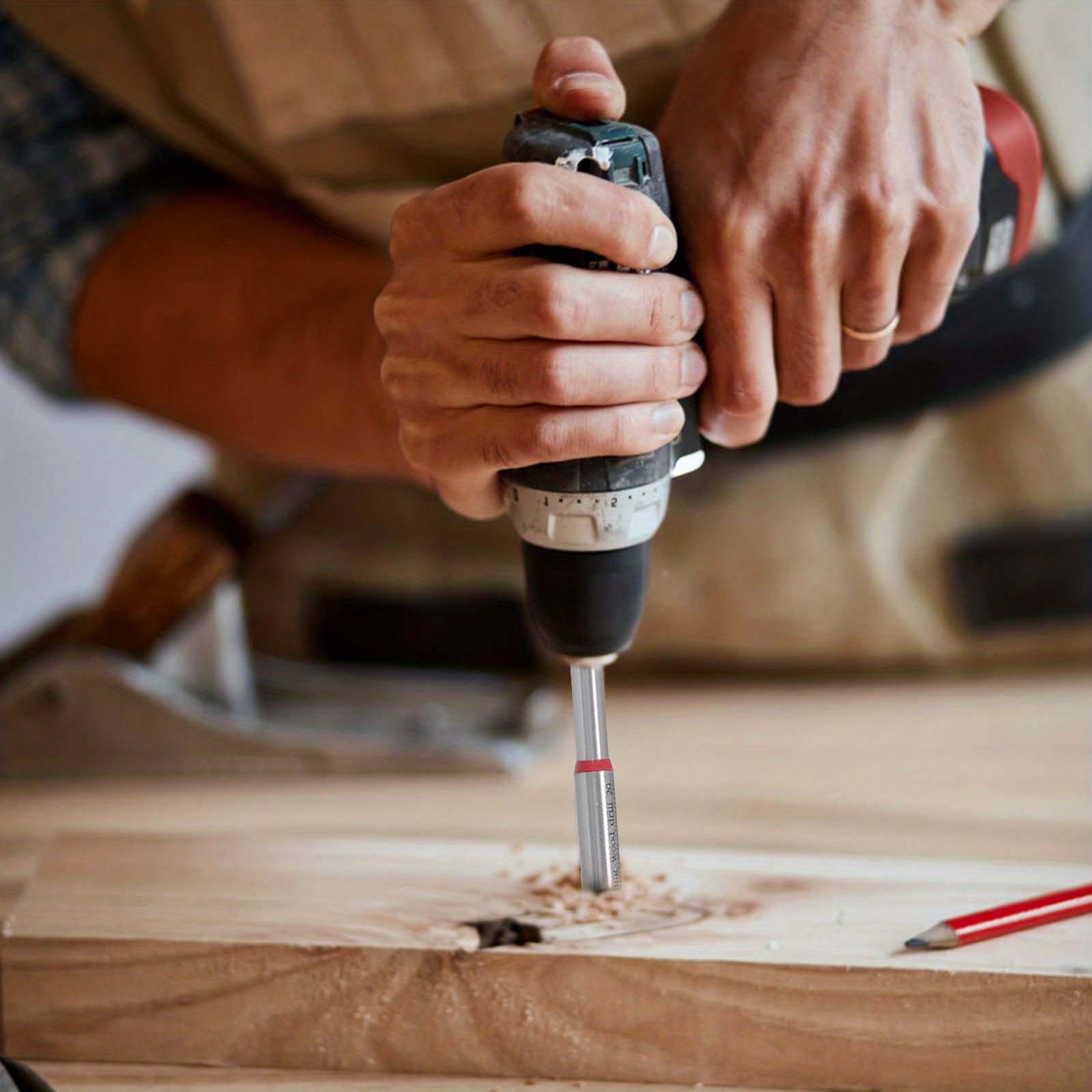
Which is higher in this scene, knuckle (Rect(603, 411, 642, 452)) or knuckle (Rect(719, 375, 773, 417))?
knuckle (Rect(719, 375, 773, 417))

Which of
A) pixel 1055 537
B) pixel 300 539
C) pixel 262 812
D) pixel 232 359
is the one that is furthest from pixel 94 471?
pixel 1055 537

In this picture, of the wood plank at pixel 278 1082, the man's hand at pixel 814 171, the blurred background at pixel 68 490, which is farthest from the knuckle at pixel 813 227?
the blurred background at pixel 68 490

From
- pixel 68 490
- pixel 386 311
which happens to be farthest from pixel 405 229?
pixel 68 490

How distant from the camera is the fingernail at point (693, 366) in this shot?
0.51 meters

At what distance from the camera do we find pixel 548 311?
46cm

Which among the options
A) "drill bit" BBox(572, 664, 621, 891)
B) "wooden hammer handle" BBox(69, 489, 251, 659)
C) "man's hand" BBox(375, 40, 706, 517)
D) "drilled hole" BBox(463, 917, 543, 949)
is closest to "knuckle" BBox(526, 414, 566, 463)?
"man's hand" BBox(375, 40, 706, 517)

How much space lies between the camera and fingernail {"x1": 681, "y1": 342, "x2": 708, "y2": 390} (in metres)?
0.51

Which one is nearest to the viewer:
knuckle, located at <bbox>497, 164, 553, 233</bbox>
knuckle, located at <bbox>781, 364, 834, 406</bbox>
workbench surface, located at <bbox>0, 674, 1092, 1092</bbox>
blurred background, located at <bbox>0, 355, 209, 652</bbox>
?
knuckle, located at <bbox>497, 164, 553, 233</bbox>

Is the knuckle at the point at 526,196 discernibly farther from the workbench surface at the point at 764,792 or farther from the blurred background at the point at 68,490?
the blurred background at the point at 68,490

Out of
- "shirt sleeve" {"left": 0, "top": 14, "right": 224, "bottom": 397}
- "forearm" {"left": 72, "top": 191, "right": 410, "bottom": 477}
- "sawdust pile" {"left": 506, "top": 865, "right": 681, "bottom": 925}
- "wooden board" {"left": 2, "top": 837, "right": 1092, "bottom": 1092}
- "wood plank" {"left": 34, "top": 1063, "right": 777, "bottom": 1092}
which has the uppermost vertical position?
"shirt sleeve" {"left": 0, "top": 14, "right": 224, "bottom": 397}

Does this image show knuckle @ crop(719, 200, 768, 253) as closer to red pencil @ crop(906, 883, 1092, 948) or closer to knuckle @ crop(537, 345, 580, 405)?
knuckle @ crop(537, 345, 580, 405)

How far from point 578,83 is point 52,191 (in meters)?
0.62

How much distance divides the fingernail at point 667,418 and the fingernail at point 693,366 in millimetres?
14

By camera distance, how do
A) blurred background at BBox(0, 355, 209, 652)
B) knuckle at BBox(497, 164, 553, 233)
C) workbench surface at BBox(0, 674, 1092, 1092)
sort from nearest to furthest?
1. knuckle at BBox(497, 164, 553, 233)
2. workbench surface at BBox(0, 674, 1092, 1092)
3. blurred background at BBox(0, 355, 209, 652)
